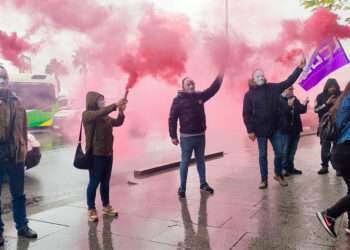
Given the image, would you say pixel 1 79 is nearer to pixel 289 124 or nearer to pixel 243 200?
pixel 243 200

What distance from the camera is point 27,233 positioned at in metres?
4.45

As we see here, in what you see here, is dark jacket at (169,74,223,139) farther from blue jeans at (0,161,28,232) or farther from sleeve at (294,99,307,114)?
blue jeans at (0,161,28,232)

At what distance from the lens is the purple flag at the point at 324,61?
747cm

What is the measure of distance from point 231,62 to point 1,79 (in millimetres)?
4718

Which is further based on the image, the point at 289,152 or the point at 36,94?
the point at 36,94

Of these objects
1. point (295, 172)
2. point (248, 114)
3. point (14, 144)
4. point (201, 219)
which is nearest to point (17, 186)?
point (14, 144)

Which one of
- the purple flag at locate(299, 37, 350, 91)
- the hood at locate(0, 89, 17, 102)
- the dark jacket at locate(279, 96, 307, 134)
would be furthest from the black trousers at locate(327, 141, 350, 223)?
the purple flag at locate(299, 37, 350, 91)

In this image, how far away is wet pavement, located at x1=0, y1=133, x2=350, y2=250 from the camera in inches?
165

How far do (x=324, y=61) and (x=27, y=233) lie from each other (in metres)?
5.91

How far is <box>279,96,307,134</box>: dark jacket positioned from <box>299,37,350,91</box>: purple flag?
0.71 meters

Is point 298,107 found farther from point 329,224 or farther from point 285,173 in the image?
point 329,224

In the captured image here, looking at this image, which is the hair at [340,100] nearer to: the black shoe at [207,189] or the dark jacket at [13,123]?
the black shoe at [207,189]

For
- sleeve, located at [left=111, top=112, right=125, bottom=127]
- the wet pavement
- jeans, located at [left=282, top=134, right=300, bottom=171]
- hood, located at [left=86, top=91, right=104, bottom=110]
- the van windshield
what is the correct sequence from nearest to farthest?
the wet pavement
hood, located at [left=86, top=91, right=104, bottom=110]
sleeve, located at [left=111, top=112, right=125, bottom=127]
jeans, located at [left=282, top=134, right=300, bottom=171]
the van windshield

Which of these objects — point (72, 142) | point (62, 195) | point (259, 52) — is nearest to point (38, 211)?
point (62, 195)
